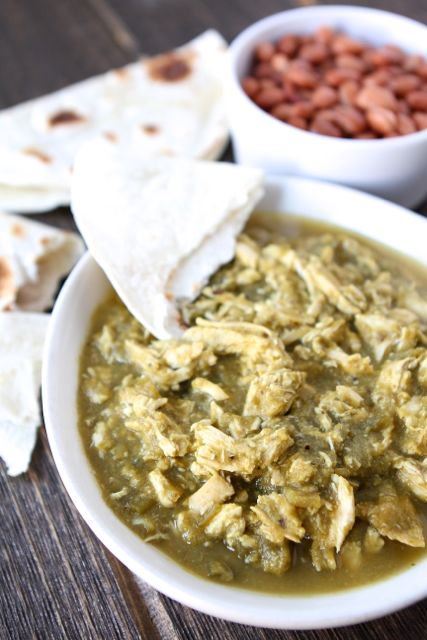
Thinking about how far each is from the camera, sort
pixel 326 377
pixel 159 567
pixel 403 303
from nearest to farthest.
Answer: pixel 159 567 < pixel 326 377 < pixel 403 303

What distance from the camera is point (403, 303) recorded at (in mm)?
3035

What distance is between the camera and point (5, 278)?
3.41 meters

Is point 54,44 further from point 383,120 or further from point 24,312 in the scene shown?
point 383,120

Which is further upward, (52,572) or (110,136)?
(110,136)

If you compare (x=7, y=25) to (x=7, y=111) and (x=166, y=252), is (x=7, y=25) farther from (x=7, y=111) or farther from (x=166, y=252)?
(x=166, y=252)

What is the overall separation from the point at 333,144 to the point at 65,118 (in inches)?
64.6

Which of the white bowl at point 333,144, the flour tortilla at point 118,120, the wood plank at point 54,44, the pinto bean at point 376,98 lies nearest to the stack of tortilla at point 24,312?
the flour tortilla at point 118,120

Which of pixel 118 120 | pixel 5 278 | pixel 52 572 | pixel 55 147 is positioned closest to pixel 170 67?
pixel 118 120

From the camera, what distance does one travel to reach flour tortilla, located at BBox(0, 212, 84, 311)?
3416 millimetres

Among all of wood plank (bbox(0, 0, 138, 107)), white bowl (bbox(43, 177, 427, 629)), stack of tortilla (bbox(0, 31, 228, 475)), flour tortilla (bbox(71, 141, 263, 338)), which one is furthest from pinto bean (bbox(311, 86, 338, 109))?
wood plank (bbox(0, 0, 138, 107))

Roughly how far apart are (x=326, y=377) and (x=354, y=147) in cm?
114

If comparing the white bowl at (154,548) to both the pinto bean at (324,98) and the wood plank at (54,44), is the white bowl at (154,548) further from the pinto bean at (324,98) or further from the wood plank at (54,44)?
the wood plank at (54,44)

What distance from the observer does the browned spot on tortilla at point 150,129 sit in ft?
13.3

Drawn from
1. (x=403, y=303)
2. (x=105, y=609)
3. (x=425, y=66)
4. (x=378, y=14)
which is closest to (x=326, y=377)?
(x=403, y=303)
